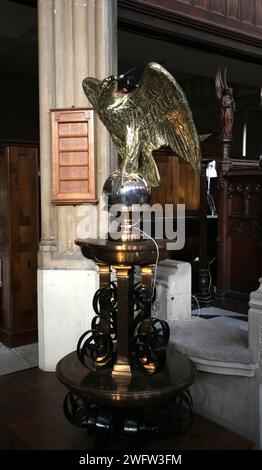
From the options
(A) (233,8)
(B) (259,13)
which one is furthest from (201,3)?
(B) (259,13)

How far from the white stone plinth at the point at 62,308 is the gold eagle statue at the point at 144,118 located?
1.12 metres

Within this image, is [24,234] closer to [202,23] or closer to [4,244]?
[4,244]

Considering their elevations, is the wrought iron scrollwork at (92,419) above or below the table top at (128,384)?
below

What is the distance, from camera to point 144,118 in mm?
2029

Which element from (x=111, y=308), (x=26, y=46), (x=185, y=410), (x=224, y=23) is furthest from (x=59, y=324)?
(x=26, y=46)

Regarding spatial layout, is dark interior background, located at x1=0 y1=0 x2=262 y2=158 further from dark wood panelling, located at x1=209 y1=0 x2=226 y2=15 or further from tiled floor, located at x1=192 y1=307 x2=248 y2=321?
tiled floor, located at x1=192 y1=307 x2=248 y2=321

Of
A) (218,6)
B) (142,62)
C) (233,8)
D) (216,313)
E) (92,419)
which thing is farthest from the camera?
(142,62)

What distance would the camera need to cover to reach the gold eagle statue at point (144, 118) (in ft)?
6.40

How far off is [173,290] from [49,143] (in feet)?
3.97

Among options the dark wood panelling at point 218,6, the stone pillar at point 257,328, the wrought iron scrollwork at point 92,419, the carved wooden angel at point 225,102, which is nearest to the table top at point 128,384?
the wrought iron scrollwork at point 92,419

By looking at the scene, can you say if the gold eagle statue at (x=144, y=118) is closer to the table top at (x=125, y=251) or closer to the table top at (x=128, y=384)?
the table top at (x=125, y=251)

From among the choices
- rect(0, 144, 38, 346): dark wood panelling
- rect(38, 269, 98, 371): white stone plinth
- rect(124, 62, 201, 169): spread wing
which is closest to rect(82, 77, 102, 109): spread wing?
rect(124, 62, 201, 169): spread wing
